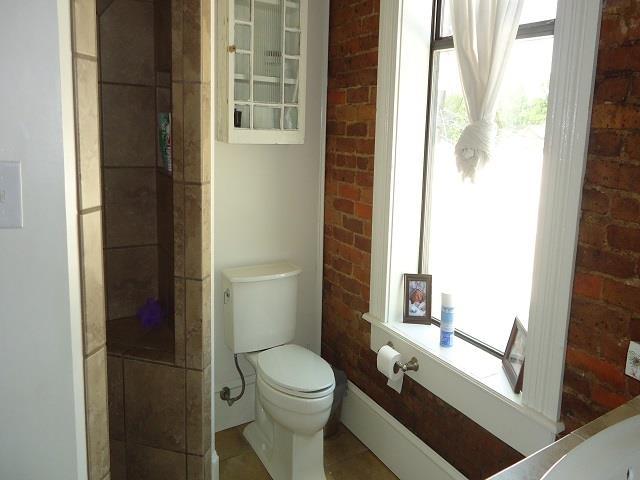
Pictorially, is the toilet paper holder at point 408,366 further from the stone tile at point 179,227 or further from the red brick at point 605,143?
the red brick at point 605,143

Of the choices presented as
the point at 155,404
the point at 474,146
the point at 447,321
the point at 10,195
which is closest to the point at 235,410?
the point at 155,404

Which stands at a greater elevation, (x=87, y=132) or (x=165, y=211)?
(x=87, y=132)

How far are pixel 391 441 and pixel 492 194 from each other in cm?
123

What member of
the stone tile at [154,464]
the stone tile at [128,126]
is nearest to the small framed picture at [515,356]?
the stone tile at [154,464]

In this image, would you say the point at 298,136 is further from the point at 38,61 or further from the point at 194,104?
the point at 38,61

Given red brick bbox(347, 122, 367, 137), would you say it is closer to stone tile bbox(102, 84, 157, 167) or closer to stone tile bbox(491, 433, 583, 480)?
stone tile bbox(102, 84, 157, 167)

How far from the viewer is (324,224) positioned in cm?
302

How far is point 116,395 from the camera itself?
2.24m

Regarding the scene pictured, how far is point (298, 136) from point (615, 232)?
5.09 ft

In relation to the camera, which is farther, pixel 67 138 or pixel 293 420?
pixel 293 420

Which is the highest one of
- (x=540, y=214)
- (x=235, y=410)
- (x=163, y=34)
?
(x=163, y=34)

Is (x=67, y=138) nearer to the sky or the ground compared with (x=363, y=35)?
nearer to the ground

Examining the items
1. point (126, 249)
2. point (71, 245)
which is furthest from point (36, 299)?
point (126, 249)

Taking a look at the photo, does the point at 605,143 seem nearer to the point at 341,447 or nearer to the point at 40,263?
the point at 40,263
